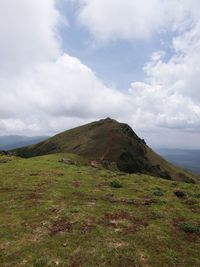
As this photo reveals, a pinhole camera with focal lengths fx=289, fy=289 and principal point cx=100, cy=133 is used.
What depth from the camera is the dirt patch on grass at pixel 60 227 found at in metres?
18.0

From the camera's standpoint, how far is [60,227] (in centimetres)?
1869

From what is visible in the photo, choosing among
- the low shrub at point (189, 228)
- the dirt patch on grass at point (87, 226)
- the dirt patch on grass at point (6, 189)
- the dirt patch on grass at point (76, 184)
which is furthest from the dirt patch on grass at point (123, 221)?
the dirt patch on grass at point (6, 189)

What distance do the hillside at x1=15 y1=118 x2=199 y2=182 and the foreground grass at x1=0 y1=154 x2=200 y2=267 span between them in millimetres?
58129

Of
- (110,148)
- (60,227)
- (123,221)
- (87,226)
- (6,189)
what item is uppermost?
(110,148)

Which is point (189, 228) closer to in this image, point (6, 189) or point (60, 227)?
point (60, 227)

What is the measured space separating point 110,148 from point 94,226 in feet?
282

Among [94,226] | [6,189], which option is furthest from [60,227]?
[6,189]

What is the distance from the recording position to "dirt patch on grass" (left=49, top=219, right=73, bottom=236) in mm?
18031

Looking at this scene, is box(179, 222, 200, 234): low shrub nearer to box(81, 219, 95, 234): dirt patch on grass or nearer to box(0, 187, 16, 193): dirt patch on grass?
box(81, 219, 95, 234): dirt patch on grass

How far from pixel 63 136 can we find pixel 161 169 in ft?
163

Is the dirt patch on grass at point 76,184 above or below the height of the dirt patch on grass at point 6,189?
above

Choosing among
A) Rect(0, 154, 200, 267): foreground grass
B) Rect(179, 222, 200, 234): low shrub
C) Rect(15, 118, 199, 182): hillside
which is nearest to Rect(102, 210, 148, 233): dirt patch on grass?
Rect(0, 154, 200, 267): foreground grass

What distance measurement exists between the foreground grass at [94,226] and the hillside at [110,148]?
→ 58129mm

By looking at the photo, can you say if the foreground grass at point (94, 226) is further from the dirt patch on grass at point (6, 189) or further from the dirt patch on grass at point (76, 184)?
Answer: the dirt patch on grass at point (76, 184)
